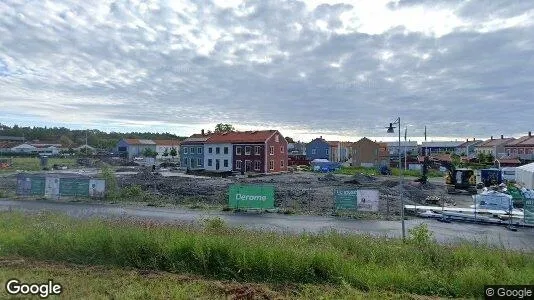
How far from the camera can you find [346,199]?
23047mm

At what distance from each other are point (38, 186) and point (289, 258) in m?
27.0

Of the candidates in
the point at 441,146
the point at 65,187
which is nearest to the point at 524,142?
the point at 441,146

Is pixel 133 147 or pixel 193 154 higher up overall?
pixel 133 147

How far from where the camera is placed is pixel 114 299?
7.18m

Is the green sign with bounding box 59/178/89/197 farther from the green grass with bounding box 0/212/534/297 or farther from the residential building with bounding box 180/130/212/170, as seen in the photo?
the residential building with bounding box 180/130/212/170

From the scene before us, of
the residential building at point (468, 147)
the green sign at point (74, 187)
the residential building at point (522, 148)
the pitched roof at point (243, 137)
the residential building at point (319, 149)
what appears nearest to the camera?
the green sign at point (74, 187)

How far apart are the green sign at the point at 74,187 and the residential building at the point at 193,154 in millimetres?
33789

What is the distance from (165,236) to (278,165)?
163 ft

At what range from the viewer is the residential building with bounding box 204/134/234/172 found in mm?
59316

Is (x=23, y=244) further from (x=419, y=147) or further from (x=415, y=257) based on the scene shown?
(x=419, y=147)

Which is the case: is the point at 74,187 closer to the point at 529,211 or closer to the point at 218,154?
the point at 529,211

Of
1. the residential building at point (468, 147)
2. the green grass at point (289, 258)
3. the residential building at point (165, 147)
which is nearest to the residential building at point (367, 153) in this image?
the residential building at point (468, 147)

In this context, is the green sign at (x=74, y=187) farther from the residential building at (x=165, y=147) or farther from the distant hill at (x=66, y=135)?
the distant hill at (x=66, y=135)

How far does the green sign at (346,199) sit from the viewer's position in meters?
22.9
